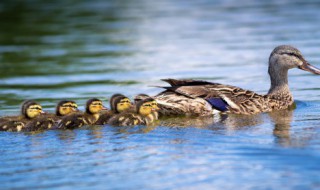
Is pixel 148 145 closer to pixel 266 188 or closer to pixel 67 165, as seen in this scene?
pixel 67 165

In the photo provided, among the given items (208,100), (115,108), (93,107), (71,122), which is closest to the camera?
(71,122)

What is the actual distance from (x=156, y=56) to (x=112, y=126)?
7179mm

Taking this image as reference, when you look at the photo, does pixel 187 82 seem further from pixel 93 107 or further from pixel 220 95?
pixel 93 107

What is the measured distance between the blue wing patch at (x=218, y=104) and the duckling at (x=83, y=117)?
1.45 meters

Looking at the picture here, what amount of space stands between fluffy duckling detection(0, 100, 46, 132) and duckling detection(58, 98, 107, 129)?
192mm

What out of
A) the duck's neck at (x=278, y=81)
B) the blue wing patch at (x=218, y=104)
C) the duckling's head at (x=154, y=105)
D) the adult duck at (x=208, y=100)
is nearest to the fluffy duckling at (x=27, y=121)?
the duckling's head at (x=154, y=105)

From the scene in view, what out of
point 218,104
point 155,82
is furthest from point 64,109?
point 155,82

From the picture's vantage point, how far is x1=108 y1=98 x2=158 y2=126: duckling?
10445 millimetres

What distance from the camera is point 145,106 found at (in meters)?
10.6

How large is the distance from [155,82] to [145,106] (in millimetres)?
3967

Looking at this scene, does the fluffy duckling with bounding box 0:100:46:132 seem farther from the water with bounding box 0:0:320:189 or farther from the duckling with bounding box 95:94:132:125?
the duckling with bounding box 95:94:132:125

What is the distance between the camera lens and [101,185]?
26.3 ft

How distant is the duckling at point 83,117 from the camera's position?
10352mm

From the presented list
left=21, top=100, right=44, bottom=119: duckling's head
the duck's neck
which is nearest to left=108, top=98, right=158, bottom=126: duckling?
left=21, top=100, right=44, bottom=119: duckling's head
